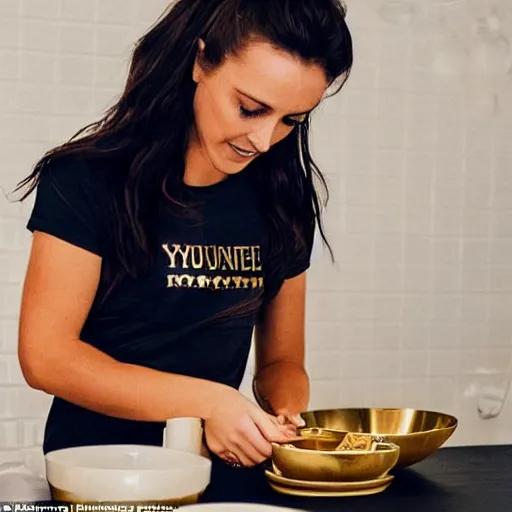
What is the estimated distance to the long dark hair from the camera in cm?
125

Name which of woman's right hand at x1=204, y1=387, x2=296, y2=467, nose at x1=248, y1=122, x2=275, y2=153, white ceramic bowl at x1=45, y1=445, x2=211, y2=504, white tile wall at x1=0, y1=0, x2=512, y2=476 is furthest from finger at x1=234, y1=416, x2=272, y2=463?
white tile wall at x1=0, y1=0, x2=512, y2=476

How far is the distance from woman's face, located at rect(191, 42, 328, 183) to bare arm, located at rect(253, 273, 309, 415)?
0.22m

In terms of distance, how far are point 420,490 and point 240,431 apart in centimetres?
18

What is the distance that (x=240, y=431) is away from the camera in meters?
1.08

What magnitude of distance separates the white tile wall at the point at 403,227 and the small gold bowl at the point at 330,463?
0.53 m

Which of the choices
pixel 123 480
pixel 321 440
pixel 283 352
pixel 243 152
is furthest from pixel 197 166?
pixel 123 480

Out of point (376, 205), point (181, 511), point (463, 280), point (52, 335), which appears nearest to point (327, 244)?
point (376, 205)

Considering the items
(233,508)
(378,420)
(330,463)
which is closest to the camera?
(233,508)

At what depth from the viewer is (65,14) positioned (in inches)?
55.7

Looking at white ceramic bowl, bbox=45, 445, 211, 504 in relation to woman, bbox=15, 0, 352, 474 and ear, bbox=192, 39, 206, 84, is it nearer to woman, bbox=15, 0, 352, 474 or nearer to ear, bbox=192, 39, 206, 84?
woman, bbox=15, 0, 352, 474

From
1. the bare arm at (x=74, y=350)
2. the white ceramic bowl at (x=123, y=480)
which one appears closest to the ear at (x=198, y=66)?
the bare arm at (x=74, y=350)

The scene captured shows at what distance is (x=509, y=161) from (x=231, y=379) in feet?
1.99

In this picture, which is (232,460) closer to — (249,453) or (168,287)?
(249,453)

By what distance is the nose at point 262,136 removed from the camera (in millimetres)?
1293
